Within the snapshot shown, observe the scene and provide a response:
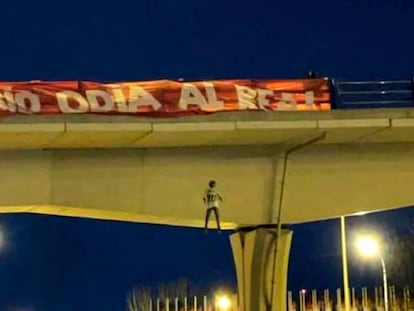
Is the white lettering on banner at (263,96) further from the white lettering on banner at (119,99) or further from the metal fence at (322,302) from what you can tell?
the metal fence at (322,302)

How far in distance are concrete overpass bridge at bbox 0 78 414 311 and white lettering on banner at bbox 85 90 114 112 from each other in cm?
80

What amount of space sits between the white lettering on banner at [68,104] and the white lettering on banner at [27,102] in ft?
1.63

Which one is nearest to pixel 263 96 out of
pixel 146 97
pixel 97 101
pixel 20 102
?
pixel 146 97

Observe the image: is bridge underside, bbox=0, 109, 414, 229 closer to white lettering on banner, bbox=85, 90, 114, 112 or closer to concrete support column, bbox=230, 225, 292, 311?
concrete support column, bbox=230, 225, 292, 311

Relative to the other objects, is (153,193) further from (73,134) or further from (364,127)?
(364,127)

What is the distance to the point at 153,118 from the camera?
21.3m

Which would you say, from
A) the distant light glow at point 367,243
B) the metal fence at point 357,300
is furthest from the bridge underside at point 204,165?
the metal fence at point 357,300

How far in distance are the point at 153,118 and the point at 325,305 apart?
6677 centimetres

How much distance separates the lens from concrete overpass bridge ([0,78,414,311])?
→ 21.2 metres

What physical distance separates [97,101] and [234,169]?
3.77 meters

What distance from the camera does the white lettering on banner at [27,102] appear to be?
70.9 feet

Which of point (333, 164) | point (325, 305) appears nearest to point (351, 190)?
point (333, 164)

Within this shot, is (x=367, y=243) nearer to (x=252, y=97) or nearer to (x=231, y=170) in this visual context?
(x=231, y=170)

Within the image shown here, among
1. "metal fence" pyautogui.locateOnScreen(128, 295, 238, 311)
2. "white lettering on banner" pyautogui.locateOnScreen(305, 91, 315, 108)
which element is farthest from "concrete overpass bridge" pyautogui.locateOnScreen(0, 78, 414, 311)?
"metal fence" pyautogui.locateOnScreen(128, 295, 238, 311)
